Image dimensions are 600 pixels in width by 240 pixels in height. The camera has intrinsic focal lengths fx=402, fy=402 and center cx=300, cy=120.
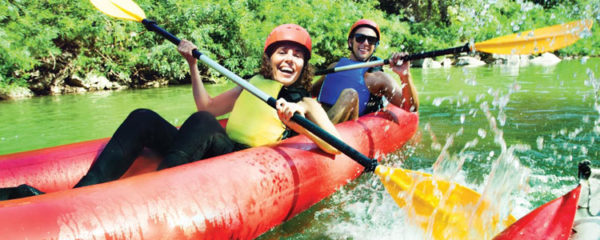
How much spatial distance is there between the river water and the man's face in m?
0.92

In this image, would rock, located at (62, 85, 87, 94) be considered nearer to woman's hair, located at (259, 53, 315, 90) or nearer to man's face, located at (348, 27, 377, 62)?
man's face, located at (348, 27, 377, 62)

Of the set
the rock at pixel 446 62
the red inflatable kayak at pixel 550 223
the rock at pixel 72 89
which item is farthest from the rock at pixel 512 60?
the red inflatable kayak at pixel 550 223

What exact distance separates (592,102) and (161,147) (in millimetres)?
5742

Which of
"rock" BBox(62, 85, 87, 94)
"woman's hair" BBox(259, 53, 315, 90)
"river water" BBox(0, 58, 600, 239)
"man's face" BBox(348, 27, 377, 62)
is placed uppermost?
"man's face" BBox(348, 27, 377, 62)

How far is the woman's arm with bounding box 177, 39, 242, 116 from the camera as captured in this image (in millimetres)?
2416

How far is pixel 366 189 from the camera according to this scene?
2678 mm

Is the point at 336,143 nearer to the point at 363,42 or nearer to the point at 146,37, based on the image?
the point at 363,42

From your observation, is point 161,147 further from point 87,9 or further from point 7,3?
point 87,9

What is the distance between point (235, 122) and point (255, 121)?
0.38ft

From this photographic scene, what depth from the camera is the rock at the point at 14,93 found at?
8.23 meters

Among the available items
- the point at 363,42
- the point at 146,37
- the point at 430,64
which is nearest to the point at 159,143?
the point at 363,42

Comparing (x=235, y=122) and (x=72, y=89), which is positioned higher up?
(x=72, y=89)

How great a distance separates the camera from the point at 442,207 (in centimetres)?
190

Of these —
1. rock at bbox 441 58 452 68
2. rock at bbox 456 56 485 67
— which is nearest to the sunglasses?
rock at bbox 441 58 452 68
